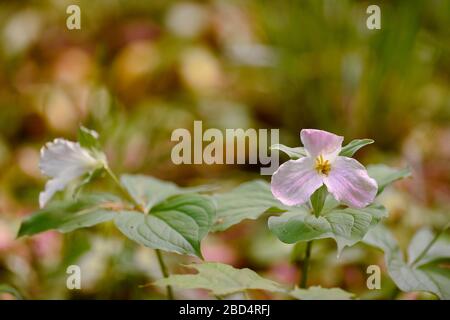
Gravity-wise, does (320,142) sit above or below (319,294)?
above

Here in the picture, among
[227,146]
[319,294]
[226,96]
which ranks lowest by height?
[319,294]

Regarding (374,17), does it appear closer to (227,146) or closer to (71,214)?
(227,146)

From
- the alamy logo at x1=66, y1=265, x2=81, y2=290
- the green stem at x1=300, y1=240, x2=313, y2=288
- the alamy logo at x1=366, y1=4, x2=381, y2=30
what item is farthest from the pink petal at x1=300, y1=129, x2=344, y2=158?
the alamy logo at x1=366, y1=4, x2=381, y2=30

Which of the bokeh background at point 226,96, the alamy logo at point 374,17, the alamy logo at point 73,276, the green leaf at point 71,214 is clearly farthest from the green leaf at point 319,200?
the alamy logo at point 374,17

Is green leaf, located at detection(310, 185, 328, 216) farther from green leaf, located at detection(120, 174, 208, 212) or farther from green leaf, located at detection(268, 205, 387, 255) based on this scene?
green leaf, located at detection(120, 174, 208, 212)

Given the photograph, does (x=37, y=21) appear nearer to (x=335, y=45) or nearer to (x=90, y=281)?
(x=335, y=45)

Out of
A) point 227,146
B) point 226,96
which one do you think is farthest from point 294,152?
point 226,96

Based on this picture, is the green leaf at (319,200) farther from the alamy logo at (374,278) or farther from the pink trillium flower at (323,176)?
the alamy logo at (374,278)
